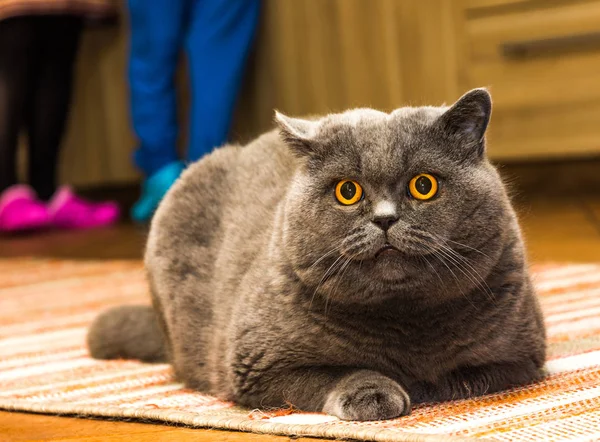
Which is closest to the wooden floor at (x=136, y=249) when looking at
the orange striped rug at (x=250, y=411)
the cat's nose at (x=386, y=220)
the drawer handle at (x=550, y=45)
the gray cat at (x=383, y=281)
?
the orange striped rug at (x=250, y=411)

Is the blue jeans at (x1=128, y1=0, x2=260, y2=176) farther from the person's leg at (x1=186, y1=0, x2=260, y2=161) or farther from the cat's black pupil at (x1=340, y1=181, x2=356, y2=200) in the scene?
the cat's black pupil at (x1=340, y1=181, x2=356, y2=200)

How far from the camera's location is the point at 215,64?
355 centimetres

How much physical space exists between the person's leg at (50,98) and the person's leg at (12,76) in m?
0.14

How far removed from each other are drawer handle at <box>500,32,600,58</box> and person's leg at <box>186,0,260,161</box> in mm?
945

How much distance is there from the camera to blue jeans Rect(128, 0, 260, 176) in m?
3.49

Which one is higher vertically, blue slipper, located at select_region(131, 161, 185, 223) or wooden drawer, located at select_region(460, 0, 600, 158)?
wooden drawer, located at select_region(460, 0, 600, 158)

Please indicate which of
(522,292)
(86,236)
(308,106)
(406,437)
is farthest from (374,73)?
(406,437)

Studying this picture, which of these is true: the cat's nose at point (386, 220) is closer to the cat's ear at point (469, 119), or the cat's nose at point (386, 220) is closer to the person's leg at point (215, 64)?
the cat's ear at point (469, 119)

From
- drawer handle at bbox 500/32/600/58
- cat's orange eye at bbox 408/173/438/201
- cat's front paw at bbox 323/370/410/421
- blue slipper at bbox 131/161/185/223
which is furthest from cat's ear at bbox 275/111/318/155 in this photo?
blue slipper at bbox 131/161/185/223

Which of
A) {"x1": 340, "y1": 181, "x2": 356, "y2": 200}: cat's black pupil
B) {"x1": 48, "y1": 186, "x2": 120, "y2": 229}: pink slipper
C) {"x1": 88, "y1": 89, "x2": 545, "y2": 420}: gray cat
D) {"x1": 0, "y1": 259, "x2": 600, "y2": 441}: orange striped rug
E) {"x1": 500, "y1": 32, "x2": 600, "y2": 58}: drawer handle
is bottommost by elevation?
{"x1": 48, "y1": 186, "x2": 120, "y2": 229}: pink slipper

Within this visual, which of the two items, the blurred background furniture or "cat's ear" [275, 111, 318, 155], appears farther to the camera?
the blurred background furniture

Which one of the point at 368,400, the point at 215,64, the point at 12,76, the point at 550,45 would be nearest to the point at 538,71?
the point at 550,45

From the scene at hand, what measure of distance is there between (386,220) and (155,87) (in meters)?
2.62

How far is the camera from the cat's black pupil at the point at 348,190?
3.87ft
